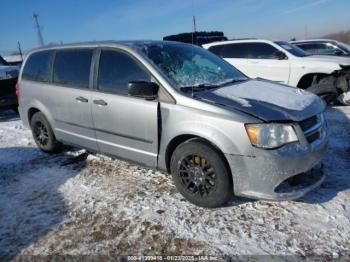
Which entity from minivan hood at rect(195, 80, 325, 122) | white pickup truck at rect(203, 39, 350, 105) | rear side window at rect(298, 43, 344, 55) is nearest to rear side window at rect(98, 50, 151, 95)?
minivan hood at rect(195, 80, 325, 122)

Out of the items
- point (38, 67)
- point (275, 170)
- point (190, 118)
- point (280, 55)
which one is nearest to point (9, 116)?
point (38, 67)

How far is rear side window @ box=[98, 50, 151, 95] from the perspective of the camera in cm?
409

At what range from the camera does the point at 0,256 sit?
3.19 metres

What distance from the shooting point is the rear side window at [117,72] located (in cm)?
409

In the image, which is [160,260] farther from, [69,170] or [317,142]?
[69,170]

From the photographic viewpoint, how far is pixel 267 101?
3.57 meters

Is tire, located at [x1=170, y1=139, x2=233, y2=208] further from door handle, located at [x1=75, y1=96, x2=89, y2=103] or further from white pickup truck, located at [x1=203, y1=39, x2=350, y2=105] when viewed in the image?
white pickup truck, located at [x1=203, y1=39, x2=350, y2=105]

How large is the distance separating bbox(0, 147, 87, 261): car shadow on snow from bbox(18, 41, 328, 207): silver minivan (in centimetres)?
58

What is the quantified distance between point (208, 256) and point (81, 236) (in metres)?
1.24

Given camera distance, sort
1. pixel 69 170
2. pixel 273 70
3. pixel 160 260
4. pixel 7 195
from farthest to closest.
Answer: pixel 273 70, pixel 69 170, pixel 7 195, pixel 160 260

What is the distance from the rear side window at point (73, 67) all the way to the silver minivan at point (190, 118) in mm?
14

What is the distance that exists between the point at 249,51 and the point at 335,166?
528 centimetres

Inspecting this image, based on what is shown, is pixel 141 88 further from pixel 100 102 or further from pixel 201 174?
pixel 201 174

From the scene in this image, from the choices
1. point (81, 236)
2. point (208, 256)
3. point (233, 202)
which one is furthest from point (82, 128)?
point (208, 256)
